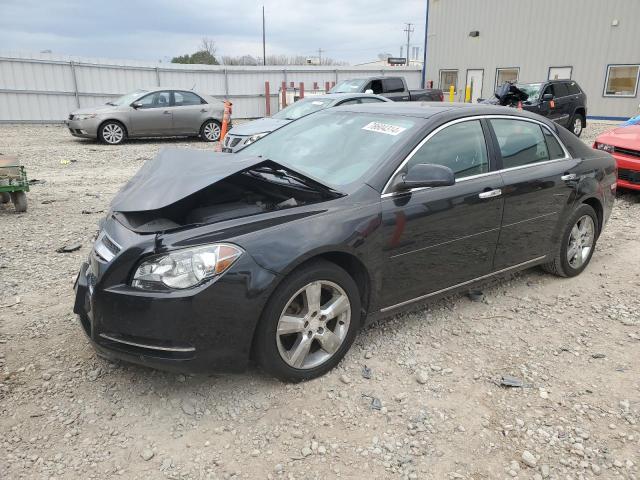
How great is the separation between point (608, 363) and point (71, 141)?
14.3m

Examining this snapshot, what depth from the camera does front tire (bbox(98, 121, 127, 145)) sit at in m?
13.4

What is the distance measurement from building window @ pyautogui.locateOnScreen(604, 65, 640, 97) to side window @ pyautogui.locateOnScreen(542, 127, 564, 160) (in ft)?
66.0

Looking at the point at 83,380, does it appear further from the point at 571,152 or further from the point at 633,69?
the point at 633,69

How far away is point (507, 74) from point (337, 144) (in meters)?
24.2

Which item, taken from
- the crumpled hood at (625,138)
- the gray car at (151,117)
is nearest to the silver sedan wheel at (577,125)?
the crumpled hood at (625,138)

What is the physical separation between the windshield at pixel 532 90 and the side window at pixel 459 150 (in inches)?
459

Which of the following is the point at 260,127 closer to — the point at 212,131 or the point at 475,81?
the point at 212,131

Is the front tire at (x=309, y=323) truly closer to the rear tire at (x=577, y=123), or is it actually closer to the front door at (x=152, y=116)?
the front door at (x=152, y=116)

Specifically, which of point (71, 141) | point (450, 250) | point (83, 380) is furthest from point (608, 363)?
point (71, 141)

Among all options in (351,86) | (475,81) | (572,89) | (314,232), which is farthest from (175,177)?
(475,81)

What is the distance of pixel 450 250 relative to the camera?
3590 mm

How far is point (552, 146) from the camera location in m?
4.43

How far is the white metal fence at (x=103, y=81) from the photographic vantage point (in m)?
18.2

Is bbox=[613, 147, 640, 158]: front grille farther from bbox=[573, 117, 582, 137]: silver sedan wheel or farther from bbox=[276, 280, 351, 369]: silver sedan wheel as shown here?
bbox=[573, 117, 582, 137]: silver sedan wheel
